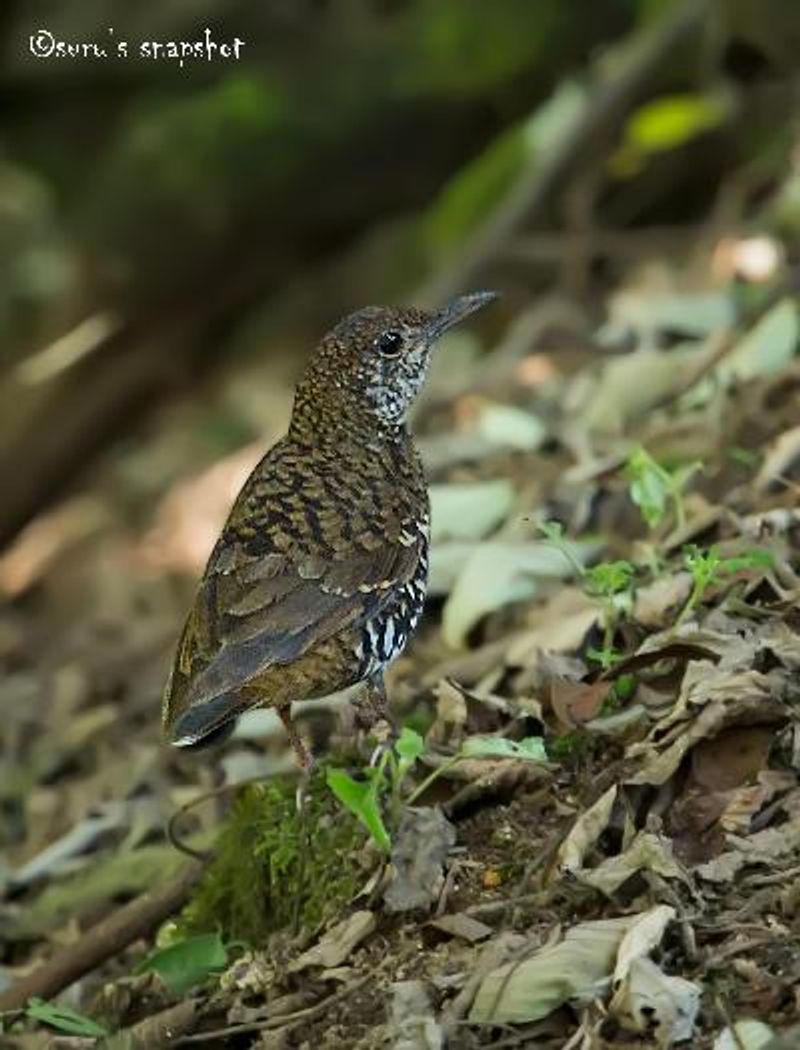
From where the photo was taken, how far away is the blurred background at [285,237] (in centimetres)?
740

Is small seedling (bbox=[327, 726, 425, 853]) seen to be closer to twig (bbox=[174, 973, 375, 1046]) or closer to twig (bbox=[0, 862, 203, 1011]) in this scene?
twig (bbox=[174, 973, 375, 1046])

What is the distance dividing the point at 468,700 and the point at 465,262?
4.20 metres

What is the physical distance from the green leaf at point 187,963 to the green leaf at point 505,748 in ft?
2.21

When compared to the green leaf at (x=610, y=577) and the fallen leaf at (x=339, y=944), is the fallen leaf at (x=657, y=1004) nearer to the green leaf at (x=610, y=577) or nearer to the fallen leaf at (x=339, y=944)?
the fallen leaf at (x=339, y=944)

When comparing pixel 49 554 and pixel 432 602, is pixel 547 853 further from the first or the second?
pixel 49 554

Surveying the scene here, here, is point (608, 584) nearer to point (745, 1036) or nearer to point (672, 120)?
point (745, 1036)

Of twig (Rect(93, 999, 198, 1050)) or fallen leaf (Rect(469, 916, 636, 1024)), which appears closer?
fallen leaf (Rect(469, 916, 636, 1024))

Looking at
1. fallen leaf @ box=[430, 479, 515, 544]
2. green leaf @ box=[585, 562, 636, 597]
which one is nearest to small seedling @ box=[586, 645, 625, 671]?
green leaf @ box=[585, 562, 636, 597]

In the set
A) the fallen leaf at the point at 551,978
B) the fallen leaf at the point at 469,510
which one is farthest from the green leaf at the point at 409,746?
the fallen leaf at the point at 469,510

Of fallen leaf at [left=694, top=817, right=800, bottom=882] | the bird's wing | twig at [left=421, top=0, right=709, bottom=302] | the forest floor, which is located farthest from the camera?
twig at [left=421, top=0, right=709, bottom=302]

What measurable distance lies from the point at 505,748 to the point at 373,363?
1160 mm

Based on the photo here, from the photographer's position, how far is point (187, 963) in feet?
13.5

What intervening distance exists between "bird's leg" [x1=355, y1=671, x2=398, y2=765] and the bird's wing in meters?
0.19

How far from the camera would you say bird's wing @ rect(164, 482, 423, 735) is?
4020 millimetres
